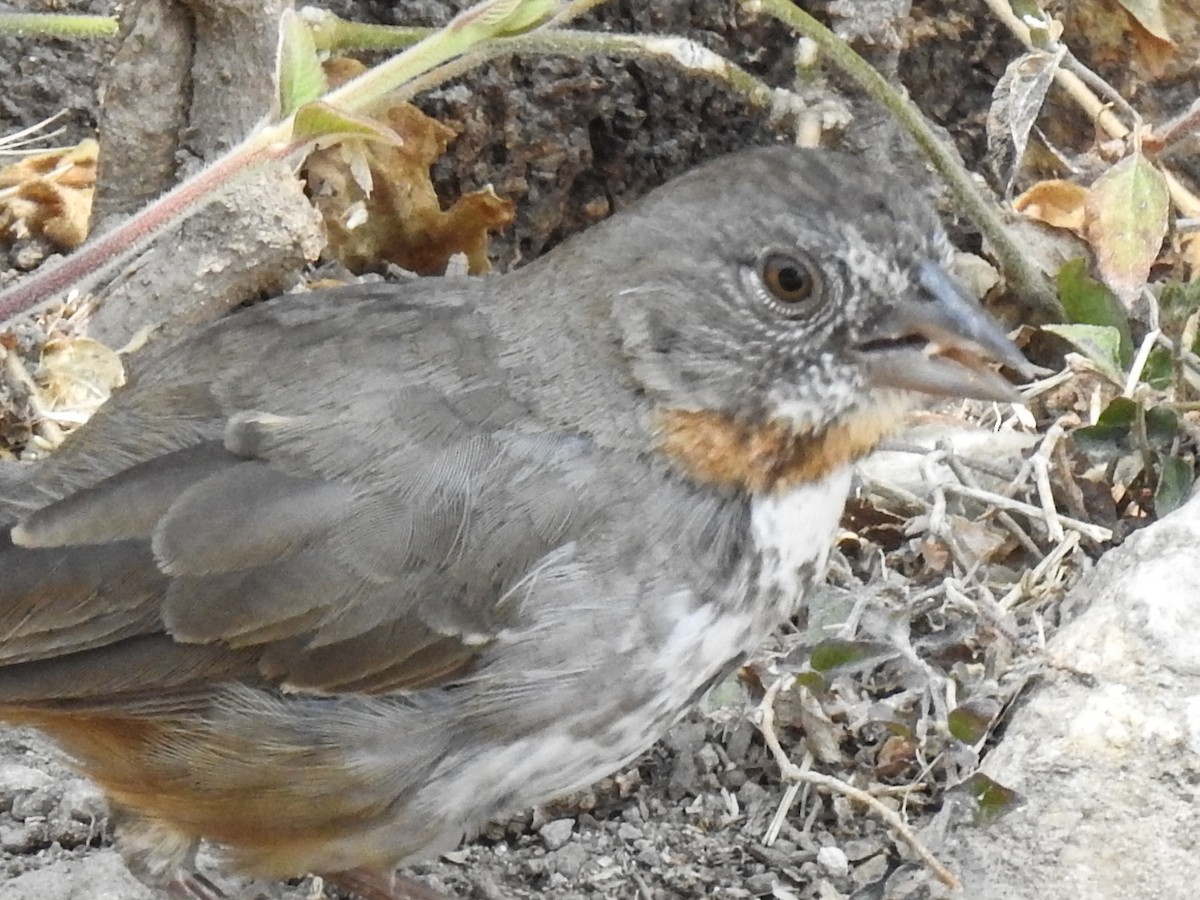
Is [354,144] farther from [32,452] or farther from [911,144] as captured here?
[911,144]

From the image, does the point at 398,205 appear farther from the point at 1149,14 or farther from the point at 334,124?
the point at 1149,14

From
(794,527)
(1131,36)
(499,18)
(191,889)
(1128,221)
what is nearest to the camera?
(794,527)

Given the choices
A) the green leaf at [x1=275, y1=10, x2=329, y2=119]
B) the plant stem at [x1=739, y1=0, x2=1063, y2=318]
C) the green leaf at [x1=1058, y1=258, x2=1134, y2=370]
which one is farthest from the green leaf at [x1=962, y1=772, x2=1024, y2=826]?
the plant stem at [x1=739, y1=0, x2=1063, y2=318]

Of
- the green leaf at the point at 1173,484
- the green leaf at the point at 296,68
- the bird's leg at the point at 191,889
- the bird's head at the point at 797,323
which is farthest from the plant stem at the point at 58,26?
the green leaf at the point at 1173,484

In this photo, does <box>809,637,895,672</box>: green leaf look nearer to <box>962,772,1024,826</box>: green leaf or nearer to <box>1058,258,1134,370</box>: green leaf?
<box>962,772,1024,826</box>: green leaf

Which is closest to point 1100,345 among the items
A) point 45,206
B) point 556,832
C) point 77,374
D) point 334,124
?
point 556,832

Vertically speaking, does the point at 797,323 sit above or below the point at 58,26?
below
